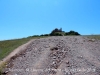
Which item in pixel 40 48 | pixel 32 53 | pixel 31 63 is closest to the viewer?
pixel 31 63

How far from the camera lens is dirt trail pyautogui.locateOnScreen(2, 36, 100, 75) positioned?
10967 millimetres

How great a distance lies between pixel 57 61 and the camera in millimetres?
12742

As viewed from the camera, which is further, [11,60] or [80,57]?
[11,60]

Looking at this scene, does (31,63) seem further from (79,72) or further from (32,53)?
(79,72)

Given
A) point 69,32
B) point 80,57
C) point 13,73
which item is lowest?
point 13,73

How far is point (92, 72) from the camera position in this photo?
34.0ft

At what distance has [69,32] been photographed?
34.3 metres

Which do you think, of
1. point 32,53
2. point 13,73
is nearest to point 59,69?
point 13,73

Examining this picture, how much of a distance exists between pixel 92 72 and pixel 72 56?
10.5 ft

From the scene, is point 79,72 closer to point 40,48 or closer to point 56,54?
point 56,54

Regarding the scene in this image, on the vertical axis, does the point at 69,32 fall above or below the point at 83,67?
above

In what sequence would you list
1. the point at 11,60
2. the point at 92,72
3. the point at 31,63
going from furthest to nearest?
the point at 11,60 < the point at 31,63 < the point at 92,72

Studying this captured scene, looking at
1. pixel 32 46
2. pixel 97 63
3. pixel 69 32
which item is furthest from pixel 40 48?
pixel 69 32

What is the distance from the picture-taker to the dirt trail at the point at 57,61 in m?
11.0
